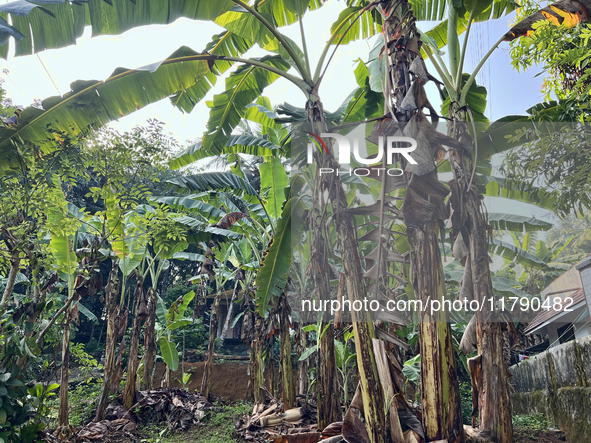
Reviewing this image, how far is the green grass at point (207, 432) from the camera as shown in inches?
249

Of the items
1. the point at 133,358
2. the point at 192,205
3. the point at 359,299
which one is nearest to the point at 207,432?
the point at 133,358

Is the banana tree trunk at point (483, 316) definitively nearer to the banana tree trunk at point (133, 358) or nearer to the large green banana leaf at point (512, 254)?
the large green banana leaf at point (512, 254)

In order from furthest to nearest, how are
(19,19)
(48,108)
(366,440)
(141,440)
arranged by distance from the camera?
(141,440), (48,108), (19,19), (366,440)

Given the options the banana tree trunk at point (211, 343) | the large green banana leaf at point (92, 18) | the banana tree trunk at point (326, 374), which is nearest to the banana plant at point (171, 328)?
the banana tree trunk at point (211, 343)

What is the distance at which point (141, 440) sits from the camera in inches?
247

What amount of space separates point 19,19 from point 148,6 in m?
1.27

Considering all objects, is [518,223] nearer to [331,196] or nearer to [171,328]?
[331,196]

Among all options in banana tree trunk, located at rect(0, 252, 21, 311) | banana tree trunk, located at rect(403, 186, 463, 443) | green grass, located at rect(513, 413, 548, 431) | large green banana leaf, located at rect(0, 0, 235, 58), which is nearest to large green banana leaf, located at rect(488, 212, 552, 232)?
green grass, located at rect(513, 413, 548, 431)

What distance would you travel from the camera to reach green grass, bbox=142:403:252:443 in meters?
6.34

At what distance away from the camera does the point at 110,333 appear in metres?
6.68

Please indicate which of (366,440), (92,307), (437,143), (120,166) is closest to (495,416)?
(366,440)

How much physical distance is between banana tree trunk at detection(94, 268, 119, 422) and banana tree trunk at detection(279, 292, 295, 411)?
2.68 metres

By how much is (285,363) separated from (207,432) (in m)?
2.07

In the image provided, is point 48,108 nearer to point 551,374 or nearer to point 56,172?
point 56,172
